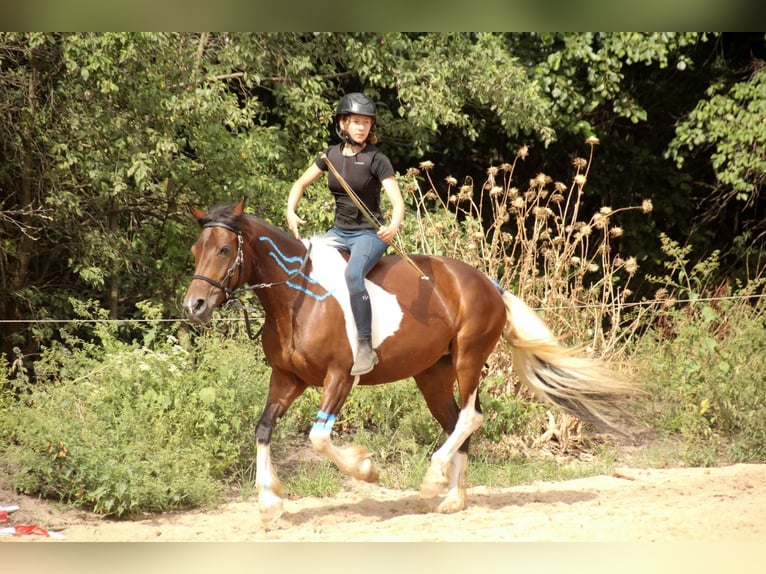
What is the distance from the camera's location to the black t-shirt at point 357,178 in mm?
6484

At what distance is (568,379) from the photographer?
7500mm

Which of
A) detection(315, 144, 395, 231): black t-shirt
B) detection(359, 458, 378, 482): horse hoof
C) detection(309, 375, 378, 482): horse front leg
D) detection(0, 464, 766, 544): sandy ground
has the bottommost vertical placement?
detection(0, 464, 766, 544): sandy ground

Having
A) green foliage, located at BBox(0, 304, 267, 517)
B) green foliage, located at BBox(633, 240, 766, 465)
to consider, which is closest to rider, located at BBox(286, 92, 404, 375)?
green foliage, located at BBox(0, 304, 267, 517)

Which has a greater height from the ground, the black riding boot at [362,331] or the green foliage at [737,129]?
the green foliage at [737,129]

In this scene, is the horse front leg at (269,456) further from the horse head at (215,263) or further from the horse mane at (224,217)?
the horse mane at (224,217)

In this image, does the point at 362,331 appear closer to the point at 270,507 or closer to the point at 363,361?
the point at 363,361

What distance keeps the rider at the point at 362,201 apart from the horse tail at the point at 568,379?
143 centimetres

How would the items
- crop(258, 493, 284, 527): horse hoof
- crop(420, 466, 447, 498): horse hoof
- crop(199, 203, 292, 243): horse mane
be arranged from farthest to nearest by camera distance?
crop(420, 466, 447, 498): horse hoof
crop(258, 493, 284, 527): horse hoof
crop(199, 203, 292, 243): horse mane

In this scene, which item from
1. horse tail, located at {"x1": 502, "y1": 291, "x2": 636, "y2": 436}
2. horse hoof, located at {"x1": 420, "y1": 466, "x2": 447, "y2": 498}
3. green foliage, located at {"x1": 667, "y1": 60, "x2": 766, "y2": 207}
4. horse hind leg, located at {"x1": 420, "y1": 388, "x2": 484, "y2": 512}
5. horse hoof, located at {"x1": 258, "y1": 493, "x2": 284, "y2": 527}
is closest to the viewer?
horse hoof, located at {"x1": 258, "y1": 493, "x2": 284, "y2": 527}

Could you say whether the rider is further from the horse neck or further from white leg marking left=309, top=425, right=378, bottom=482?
white leg marking left=309, top=425, right=378, bottom=482

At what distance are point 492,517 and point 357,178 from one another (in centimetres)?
253

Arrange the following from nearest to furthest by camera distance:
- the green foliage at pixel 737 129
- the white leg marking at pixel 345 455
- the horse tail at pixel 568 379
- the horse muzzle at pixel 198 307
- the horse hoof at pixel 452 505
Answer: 1. the horse muzzle at pixel 198 307
2. the white leg marking at pixel 345 455
3. the horse hoof at pixel 452 505
4. the horse tail at pixel 568 379
5. the green foliage at pixel 737 129

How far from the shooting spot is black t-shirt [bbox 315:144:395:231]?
6484 mm

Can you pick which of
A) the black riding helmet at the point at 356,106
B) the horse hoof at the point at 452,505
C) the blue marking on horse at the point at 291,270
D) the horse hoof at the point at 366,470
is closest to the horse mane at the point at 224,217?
the blue marking on horse at the point at 291,270
